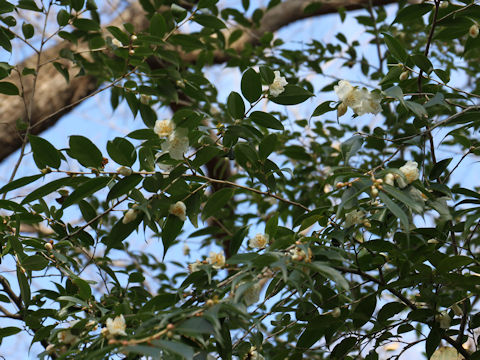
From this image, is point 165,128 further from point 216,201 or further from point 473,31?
point 473,31

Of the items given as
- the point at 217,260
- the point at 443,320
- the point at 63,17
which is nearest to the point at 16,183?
the point at 217,260

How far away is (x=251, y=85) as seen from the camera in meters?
1.05

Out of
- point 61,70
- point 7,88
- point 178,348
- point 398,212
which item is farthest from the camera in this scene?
point 61,70

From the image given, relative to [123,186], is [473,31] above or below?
above

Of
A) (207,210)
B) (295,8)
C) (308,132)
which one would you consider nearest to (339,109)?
(207,210)

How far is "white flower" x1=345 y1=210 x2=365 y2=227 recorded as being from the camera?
3.18 ft

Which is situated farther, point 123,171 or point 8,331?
point 8,331

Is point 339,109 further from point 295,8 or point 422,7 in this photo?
point 295,8

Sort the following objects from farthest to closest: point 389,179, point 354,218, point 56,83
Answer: point 56,83 < point 354,218 < point 389,179

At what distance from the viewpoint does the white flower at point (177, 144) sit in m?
0.94

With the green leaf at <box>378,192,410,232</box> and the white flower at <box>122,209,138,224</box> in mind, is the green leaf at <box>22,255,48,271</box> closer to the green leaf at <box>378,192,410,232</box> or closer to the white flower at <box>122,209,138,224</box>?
the white flower at <box>122,209,138,224</box>

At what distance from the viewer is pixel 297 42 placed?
8.59 feet

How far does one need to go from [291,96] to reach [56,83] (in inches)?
87.9

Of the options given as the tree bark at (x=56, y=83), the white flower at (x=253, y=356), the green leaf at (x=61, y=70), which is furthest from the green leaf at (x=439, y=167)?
the tree bark at (x=56, y=83)
